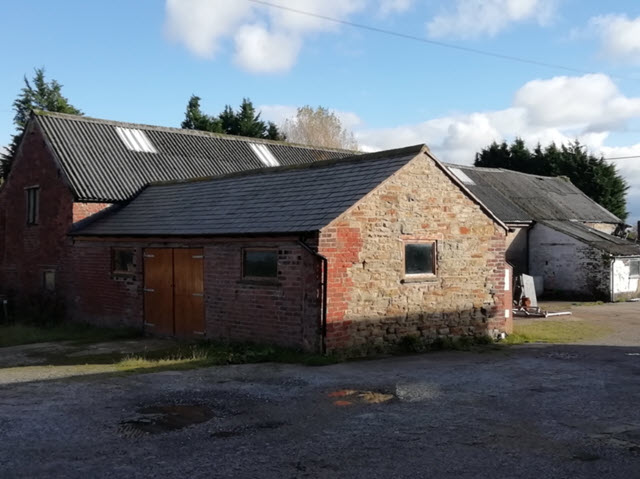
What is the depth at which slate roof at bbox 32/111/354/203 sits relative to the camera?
20.5 metres

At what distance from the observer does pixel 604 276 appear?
1084 inches

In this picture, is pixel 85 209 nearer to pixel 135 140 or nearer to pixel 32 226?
pixel 32 226

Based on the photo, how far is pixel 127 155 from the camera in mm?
22812

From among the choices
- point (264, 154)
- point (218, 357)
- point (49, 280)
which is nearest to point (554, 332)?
point (218, 357)

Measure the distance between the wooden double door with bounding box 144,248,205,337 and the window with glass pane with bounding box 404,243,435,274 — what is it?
470 cm

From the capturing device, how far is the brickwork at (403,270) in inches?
484

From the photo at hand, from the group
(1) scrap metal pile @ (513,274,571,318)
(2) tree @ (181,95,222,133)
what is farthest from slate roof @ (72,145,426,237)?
(2) tree @ (181,95,222,133)

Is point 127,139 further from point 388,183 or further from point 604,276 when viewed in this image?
point 604,276

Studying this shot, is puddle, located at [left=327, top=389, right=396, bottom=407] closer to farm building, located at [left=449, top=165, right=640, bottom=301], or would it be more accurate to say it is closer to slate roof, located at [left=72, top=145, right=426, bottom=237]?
slate roof, located at [left=72, top=145, right=426, bottom=237]

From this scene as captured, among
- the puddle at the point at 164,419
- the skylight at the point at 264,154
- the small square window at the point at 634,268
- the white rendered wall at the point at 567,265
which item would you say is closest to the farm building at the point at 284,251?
the puddle at the point at 164,419

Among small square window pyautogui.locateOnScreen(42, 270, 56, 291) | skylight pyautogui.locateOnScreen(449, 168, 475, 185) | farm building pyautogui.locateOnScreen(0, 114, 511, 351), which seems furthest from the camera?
skylight pyautogui.locateOnScreen(449, 168, 475, 185)

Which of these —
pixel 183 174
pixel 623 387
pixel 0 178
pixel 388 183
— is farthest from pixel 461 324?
pixel 0 178

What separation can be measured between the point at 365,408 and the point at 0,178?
4190 centimetres

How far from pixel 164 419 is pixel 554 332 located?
12.6 m
